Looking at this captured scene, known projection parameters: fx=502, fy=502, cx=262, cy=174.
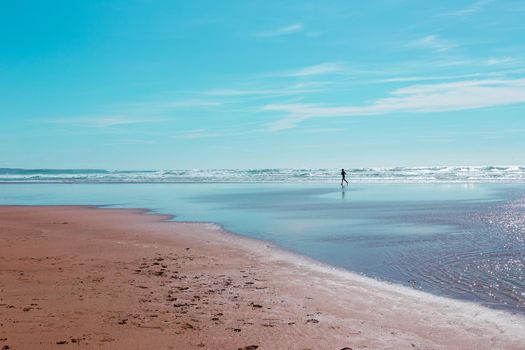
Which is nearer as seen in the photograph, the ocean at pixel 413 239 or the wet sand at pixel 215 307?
the wet sand at pixel 215 307

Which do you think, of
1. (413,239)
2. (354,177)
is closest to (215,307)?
(413,239)

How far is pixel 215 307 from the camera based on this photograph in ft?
25.5

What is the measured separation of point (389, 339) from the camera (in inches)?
253

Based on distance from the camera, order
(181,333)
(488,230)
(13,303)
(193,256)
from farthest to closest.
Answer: (488,230) < (193,256) < (13,303) < (181,333)

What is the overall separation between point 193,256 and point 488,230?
9660 millimetres

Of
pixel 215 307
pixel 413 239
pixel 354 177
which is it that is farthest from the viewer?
pixel 354 177

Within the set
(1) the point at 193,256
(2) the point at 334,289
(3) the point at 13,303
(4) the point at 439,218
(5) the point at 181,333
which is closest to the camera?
(5) the point at 181,333

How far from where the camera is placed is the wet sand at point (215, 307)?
626 cm

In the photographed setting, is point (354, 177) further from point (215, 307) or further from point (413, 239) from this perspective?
point (215, 307)

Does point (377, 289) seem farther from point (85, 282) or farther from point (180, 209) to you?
point (180, 209)

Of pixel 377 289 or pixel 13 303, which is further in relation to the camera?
pixel 377 289

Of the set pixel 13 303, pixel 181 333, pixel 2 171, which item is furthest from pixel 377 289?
pixel 2 171

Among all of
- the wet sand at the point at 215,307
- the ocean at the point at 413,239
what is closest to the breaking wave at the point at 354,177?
the ocean at the point at 413,239

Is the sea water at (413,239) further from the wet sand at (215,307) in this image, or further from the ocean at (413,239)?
the wet sand at (215,307)
